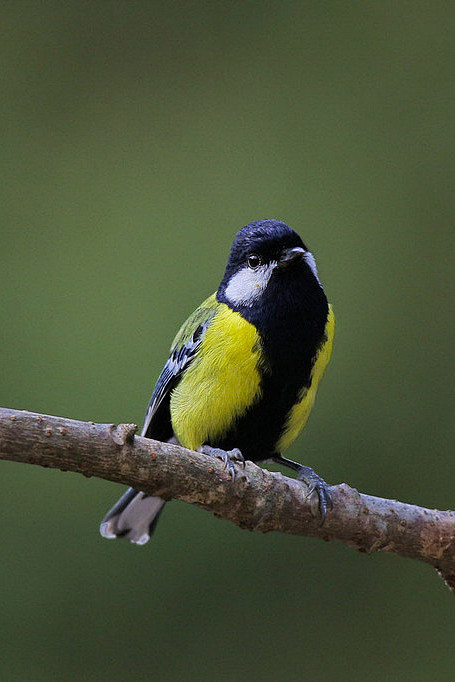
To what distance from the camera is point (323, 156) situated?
210 inches

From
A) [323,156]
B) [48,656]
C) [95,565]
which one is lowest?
[48,656]

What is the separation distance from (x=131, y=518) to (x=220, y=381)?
2.62 feet

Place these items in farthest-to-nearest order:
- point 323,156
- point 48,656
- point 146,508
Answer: point 323,156, point 48,656, point 146,508

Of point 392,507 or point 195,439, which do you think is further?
point 195,439

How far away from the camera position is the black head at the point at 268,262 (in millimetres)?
3160

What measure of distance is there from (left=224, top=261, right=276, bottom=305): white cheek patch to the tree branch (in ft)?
2.17

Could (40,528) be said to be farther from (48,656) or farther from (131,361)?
(131,361)

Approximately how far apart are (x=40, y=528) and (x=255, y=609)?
3.41ft

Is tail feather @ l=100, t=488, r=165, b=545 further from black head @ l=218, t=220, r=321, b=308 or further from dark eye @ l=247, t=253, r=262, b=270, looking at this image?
dark eye @ l=247, t=253, r=262, b=270

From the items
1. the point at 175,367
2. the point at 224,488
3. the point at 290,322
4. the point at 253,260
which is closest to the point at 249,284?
the point at 253,260

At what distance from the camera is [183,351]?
3439 mm

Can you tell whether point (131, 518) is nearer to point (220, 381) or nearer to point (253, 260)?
point (220, 381)

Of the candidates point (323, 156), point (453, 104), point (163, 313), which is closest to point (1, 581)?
point (163, 313)

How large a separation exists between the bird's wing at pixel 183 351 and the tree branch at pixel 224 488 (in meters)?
0.72
